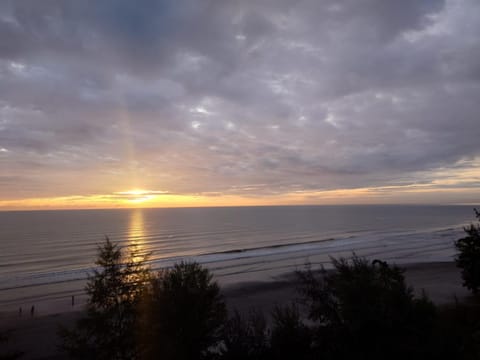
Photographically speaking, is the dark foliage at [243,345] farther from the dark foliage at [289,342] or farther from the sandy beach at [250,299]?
the sandy beach at [250,299]

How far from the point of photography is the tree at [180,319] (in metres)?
13.6

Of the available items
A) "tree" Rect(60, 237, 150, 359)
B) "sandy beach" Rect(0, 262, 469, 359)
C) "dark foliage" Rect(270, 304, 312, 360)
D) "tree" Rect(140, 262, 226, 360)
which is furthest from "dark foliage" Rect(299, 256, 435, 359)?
"tree" Rect(60, 237, 150, 359)

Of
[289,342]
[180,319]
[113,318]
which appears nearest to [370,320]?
[289,342]

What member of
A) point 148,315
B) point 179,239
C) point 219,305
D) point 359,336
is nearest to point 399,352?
point 359,336

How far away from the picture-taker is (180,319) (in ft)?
46.3

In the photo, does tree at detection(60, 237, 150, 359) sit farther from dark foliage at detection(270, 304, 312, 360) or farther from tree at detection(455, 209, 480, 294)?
tree at detection(455, 209, 480, 294)

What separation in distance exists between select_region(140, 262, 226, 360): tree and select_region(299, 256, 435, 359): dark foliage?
4.76 metres

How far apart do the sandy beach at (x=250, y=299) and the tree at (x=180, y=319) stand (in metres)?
9.17

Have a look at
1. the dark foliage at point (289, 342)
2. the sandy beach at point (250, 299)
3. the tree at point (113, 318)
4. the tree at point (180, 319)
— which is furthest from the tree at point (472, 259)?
the tree at point (113, 318)

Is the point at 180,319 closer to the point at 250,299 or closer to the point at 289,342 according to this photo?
the point at 289,342

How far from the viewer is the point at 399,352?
11023 millimetres

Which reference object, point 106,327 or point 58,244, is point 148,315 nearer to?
point 106,327

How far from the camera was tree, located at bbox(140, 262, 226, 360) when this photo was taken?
1365 centimetres

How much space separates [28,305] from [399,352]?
37.4 meters
